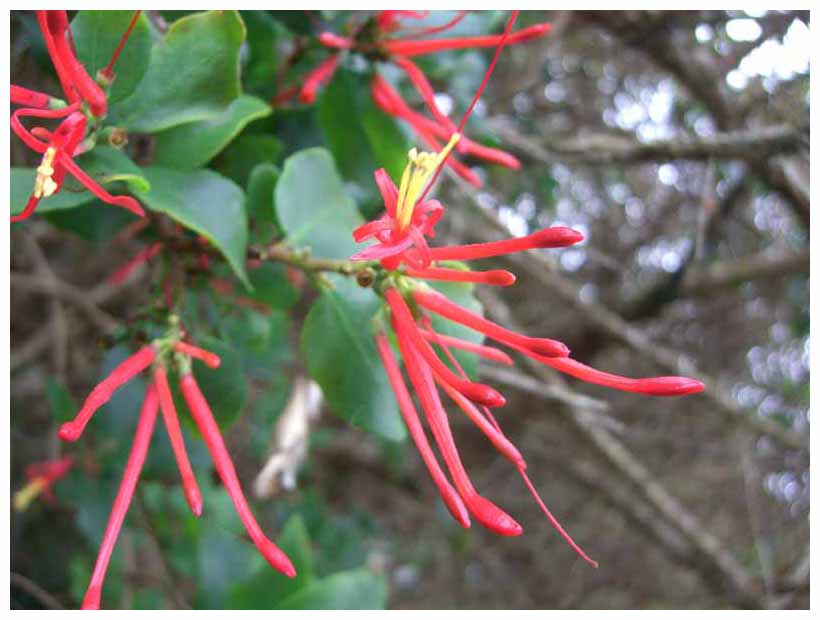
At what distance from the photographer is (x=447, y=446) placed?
1.65 ft

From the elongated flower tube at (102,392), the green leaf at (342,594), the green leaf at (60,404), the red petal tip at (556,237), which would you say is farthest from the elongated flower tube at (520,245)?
the green leaf at (60,404)

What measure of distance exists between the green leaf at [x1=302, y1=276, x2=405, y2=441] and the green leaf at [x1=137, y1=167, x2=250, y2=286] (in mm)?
72

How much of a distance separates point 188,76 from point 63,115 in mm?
91

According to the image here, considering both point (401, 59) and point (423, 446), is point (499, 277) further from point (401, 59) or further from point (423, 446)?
point (401, 59)

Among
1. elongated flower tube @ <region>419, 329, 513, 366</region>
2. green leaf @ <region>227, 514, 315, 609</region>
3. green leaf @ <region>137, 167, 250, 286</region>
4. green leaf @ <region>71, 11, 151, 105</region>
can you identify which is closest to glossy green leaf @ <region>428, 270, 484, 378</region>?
elongated flower tube @ <region>419, 329, 513, 366</region>

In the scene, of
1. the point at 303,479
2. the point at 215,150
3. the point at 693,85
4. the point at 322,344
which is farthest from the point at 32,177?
the point at 303,479

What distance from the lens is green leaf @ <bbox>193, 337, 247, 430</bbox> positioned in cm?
65

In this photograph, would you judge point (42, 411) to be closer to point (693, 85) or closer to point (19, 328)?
point (19, 328)

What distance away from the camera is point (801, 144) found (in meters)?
0.99

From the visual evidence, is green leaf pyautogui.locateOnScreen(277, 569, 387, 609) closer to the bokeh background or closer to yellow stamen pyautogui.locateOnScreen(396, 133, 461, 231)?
the bokeh background

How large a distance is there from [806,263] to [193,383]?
144 centimetres

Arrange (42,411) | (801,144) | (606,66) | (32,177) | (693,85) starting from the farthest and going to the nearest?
(606,66), (42,411), (693,85), (801,144), (32,177)

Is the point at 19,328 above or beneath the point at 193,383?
beneath

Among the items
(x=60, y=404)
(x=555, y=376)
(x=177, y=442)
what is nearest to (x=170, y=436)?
(x=177, y=442)
